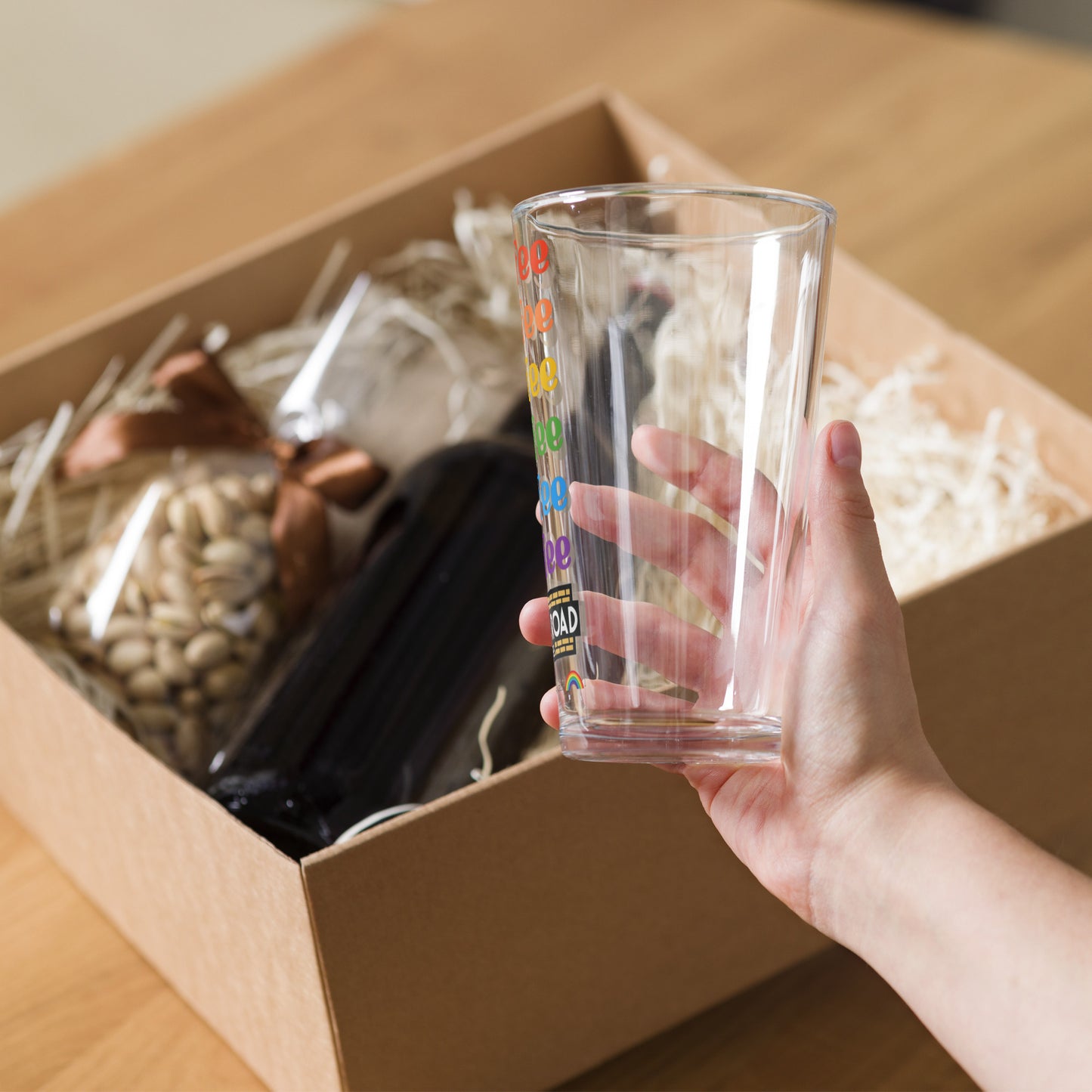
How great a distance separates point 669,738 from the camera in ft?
1.45

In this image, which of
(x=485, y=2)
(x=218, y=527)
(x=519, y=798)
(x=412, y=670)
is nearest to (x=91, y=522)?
(x=218, y=527)

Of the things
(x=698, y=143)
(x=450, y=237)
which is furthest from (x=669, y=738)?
(x=698, y=143)

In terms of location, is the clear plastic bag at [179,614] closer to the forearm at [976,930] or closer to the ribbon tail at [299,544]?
the ribbon tail at [299,544]

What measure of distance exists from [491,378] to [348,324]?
0.37ft

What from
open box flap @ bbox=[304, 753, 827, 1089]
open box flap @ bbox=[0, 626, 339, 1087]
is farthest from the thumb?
open box flap @ bbox=[0, 626, 339, 1087]

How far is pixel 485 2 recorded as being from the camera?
129 centimetres

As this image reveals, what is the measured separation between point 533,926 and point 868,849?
144mm

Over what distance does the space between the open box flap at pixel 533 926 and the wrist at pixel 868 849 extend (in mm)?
76

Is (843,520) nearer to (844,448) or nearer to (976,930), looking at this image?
(844,448)

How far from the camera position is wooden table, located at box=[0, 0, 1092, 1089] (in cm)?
91

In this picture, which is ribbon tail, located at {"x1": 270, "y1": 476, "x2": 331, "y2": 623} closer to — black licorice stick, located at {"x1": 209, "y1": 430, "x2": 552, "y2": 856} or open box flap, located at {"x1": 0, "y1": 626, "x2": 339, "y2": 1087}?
black licorice stick, located at {"x1": 209, "y1": 430, "x2": 552, "y2": 856}

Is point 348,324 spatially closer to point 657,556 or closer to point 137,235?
point 137,235

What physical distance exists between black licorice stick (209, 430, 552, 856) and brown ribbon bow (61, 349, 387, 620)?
0.11ft

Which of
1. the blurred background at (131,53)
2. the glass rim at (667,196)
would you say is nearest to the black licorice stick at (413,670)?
the glass rim at (667,196)
